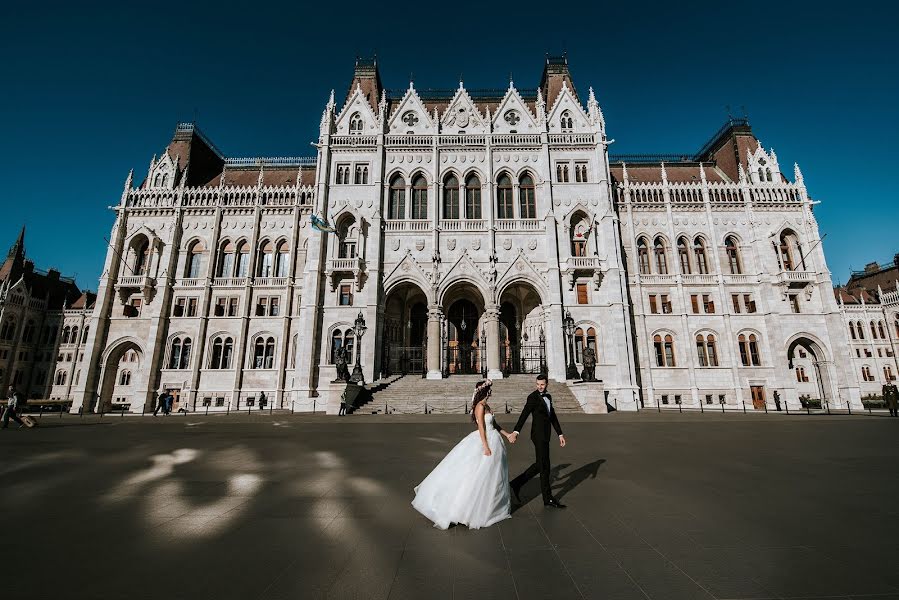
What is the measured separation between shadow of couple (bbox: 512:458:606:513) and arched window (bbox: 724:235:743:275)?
31.2 m

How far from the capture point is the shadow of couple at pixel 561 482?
225 inches

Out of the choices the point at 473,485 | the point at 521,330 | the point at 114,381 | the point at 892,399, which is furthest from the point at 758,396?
the point at 114,381

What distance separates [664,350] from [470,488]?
96.9ft

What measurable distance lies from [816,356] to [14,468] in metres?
42.1

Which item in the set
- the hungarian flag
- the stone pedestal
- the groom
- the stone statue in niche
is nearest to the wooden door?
the stone statue in niche

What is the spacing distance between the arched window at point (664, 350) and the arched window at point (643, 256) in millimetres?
5332

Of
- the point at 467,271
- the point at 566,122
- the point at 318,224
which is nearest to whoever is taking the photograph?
the point at 318,224

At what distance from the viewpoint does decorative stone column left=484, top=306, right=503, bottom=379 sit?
984 inches

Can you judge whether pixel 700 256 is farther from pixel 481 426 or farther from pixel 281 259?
pixel 281 259

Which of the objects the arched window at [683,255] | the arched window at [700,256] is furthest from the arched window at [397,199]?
the arched window at [700,256]

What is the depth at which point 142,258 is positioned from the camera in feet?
107

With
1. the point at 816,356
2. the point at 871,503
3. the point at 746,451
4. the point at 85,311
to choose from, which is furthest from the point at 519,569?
the point at 85,311

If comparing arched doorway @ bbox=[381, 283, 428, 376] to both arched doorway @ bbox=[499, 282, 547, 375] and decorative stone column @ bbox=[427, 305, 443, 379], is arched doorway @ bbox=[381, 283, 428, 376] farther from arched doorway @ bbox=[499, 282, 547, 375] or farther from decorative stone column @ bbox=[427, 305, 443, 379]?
arched doorway @ bbox=[499, 282, 547, 375]

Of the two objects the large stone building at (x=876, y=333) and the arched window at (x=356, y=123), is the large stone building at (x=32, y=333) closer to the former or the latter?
the arched window at (x=356, y=123)
